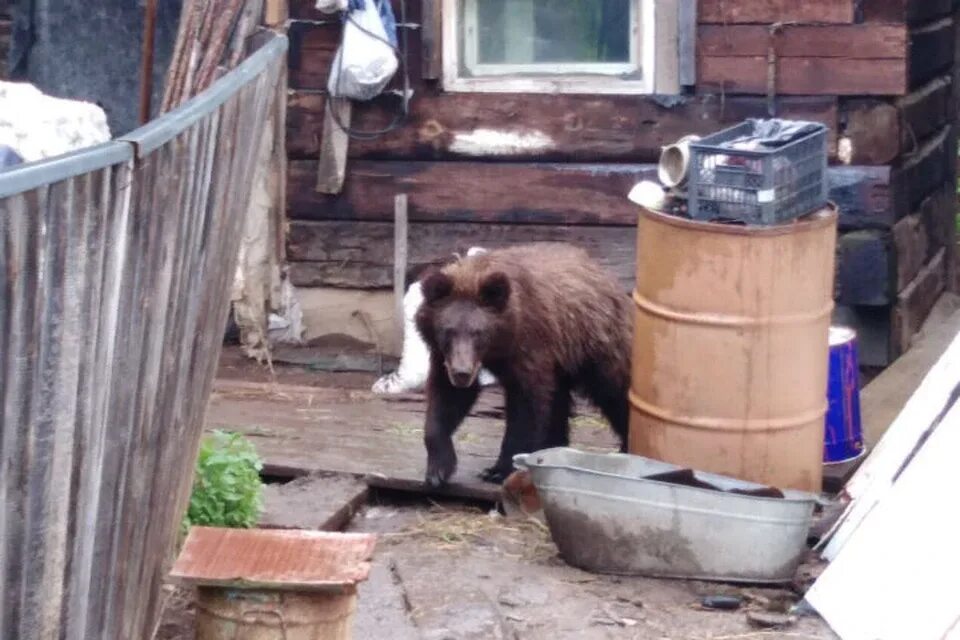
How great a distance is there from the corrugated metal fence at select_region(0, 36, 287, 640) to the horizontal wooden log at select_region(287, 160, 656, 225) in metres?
3.69

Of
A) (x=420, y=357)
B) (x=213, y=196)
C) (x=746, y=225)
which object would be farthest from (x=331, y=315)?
(x=213, y=196)

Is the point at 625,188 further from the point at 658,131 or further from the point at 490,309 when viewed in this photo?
the point at 490,309

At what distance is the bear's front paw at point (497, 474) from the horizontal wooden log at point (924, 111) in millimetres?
2666

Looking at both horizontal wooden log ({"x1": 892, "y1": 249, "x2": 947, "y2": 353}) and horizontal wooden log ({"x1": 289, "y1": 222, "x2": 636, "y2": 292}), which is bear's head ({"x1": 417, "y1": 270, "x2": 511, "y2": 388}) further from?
horizontal wooden log ({"x1": 892, "y1": 249, "x2": 947, "y2": 353})

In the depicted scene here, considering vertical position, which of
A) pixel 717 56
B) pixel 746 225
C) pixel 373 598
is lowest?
pixel 373 598

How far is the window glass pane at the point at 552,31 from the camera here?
319 inches

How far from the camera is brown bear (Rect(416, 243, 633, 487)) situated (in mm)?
6414

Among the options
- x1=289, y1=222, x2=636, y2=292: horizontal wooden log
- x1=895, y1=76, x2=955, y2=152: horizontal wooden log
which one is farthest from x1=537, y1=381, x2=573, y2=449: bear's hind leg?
x1=895, y1=76, x2=955, y2=152: horizontal wooden log

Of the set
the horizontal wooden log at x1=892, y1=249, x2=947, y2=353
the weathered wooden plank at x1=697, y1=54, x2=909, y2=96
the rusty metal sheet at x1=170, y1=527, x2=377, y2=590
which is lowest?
the rusty metal sheet at x1=170, y1=527, x2=377, y2=590

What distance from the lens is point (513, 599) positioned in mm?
5594

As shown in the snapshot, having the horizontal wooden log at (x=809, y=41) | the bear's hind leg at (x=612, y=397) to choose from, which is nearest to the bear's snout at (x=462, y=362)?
the bear's hind leg at (x=612, y=397)

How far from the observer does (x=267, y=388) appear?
8070 millimetres

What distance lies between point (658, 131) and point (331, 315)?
196 cm

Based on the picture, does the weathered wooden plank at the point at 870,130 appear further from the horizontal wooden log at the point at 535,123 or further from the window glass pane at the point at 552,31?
the window glass pane at the point at 552,31
